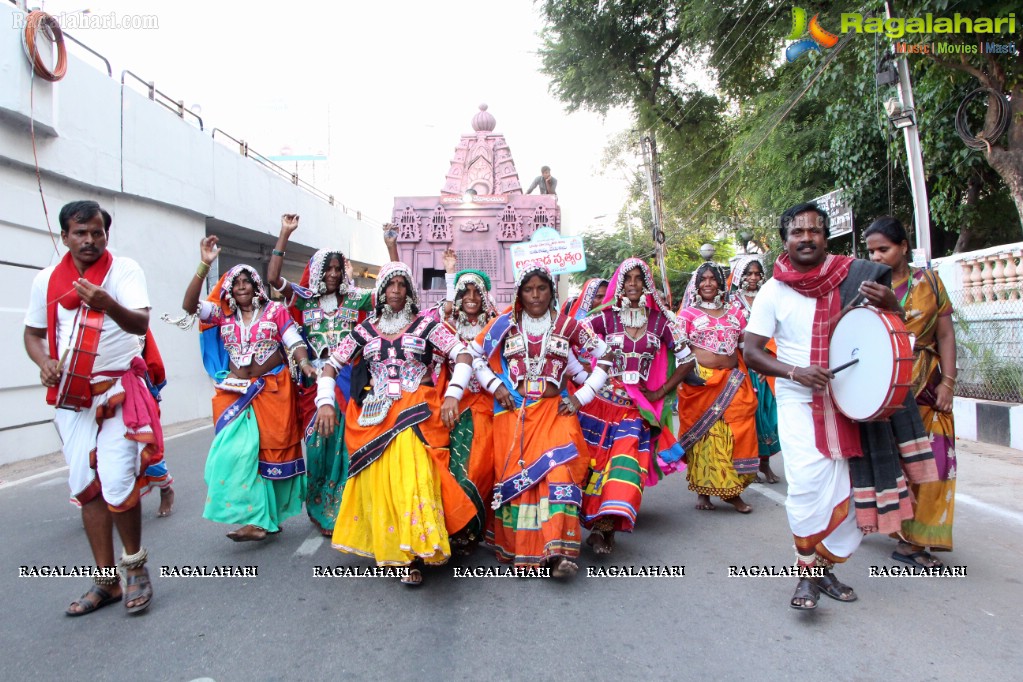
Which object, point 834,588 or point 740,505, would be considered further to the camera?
point 740,505

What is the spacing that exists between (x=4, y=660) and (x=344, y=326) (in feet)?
10.2

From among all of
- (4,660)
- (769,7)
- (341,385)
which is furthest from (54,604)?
(769,7)

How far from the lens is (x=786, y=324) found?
3875 mm

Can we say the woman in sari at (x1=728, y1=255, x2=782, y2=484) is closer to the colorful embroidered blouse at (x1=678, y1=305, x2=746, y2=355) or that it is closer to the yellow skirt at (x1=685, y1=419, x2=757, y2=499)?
the colorful embroidered blouse at (x1=678, y1=305, x2=746, y2=355)

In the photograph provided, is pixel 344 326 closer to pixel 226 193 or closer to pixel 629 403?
pixel 629 403

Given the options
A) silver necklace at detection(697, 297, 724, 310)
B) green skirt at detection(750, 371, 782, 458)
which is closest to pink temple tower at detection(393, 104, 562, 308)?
green skirt at detection(750, 371, 782, 458)

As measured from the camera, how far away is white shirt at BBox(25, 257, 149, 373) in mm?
3754

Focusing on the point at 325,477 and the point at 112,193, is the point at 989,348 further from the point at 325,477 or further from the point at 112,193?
the point at 112,193

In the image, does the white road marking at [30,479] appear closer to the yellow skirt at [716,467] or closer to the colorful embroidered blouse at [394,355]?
the colorful embroidered blouse at [394,355]

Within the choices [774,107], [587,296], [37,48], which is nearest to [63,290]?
[587,296]

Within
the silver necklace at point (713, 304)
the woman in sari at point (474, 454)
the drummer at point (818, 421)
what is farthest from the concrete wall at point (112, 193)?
the drummer at point (818, 421)

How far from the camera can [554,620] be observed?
371 cm

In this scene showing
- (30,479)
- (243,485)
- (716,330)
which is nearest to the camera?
(243,485)

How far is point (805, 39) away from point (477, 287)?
33.5 feet
